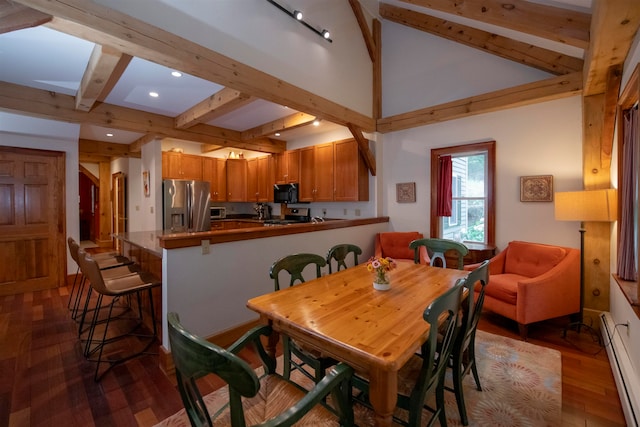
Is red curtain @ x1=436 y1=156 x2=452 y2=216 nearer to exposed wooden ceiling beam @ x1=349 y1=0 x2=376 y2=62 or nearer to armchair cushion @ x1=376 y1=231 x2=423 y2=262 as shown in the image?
armchair cushion @ x1=376 y1=231 x2=423 y2=262

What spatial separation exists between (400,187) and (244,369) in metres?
4.25

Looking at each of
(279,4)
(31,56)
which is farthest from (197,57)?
(31,56)

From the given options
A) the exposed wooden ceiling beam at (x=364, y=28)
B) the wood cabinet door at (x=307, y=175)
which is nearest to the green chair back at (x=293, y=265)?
the wood cabinet door at (x=307, y=175)

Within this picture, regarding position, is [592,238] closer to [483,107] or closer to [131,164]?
[483,107]

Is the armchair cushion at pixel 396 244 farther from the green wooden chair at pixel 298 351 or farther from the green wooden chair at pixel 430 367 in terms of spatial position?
the green wooden chair at pixel 430 367

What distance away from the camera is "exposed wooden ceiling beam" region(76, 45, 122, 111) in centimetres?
230

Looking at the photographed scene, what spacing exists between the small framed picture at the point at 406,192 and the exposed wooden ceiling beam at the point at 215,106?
2.66 meters

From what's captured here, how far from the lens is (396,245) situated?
430 centimetres

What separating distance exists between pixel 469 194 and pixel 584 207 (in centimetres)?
152

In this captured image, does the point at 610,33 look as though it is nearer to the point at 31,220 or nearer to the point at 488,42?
the point at 488,42

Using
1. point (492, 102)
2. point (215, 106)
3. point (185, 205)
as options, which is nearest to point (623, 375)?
point (492, 102)

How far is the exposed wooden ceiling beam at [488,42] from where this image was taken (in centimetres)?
315

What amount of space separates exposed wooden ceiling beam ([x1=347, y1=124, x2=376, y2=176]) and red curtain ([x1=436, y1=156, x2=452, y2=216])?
1.02 m

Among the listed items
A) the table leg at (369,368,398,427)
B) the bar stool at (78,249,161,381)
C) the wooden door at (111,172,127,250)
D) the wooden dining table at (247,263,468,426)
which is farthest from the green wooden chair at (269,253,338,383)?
the wooden door at (111,172,127,250)
